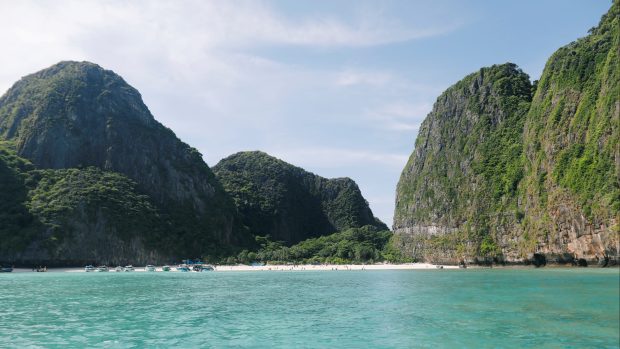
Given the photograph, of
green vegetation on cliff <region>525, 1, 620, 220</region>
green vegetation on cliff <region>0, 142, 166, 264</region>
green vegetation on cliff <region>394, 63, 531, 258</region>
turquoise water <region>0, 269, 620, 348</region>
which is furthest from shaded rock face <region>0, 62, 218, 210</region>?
turquoise water <region>0, 269, 620, 348</region>

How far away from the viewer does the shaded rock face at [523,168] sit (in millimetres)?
82438

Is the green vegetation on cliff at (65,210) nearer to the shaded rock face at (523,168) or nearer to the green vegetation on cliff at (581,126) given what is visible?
the shaded rock face at (523,168)

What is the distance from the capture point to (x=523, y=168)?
378 feet

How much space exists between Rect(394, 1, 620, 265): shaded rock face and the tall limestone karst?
73579 millimetres

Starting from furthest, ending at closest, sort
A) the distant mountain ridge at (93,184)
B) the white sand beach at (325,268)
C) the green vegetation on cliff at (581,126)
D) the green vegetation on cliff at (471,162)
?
the distant mountain ridge at (93,184), the white sand beach at (325,268), the green vegetation on cliff at (471,162), the green vegetation on cliff at (581,126)

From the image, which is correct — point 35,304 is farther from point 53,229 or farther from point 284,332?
point 53,229

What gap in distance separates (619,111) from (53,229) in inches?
5265

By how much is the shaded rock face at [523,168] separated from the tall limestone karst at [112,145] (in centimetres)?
7358

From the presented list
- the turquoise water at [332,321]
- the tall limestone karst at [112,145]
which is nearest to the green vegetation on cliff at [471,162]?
the tall limestone karst at [112,145]

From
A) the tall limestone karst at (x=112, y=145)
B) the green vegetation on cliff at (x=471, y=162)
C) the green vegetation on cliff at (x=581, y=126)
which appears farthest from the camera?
the tall limestone karst at (x=112, y=145)

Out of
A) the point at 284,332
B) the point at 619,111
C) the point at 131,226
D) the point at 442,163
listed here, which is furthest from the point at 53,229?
the point at 619,111

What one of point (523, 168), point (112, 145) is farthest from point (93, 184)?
point (523, 168)

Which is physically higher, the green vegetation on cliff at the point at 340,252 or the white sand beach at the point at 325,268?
the green vegetation on cliff at the point at 340,252

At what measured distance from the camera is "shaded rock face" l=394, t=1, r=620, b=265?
270ft
